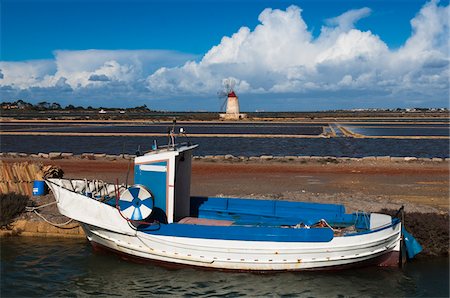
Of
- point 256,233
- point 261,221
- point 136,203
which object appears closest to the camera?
point 256,233

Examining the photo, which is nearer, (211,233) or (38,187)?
(211,233)

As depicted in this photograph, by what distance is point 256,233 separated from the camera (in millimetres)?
11430

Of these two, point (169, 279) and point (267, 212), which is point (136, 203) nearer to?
point (169, 279)

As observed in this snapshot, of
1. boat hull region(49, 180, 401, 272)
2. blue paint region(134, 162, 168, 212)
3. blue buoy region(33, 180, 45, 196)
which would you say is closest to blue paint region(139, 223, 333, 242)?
boat hull region(49, 180, 401, 272)

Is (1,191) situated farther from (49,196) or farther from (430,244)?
(430,244)

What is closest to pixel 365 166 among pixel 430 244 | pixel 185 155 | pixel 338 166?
pixel 338 166

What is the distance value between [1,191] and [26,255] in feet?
17.2

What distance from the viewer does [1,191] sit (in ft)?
57.9

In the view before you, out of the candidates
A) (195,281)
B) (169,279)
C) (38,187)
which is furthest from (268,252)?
(38,187)

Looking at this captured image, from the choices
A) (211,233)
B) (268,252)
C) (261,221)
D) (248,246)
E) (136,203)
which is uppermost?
(136,203)

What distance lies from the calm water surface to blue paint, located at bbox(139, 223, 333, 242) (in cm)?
102

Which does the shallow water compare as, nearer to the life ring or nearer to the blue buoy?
the blue buoy

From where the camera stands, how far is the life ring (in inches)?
464

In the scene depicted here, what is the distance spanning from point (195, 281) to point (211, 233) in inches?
48.2
